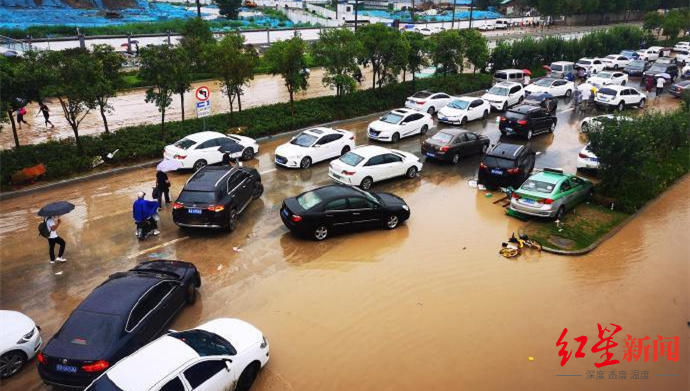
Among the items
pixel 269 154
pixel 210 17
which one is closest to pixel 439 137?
pixel 269 154

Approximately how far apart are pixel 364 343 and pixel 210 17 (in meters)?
74.3

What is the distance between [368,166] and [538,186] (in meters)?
5.50

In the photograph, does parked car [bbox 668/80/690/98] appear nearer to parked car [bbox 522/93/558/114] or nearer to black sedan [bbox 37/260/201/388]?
parked car [bbox 522/93/558/114]

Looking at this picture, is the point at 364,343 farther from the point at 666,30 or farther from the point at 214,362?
the point at 666,30

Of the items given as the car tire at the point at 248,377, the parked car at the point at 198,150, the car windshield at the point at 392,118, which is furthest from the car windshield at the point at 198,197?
the car windshield at the point at 392,118

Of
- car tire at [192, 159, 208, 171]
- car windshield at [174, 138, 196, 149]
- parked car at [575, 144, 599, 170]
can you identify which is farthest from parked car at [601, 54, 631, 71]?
car windshield at [174, 138, 196, 149]

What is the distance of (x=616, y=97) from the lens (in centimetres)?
3091

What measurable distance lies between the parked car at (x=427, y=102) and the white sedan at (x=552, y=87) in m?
7.42

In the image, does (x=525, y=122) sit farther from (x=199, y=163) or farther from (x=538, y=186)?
(x=199, y=163)

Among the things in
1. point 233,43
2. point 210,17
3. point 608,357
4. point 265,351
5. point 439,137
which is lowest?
point 608,357

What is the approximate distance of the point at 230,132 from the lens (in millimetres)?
23031

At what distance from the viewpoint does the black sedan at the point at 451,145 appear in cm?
2027

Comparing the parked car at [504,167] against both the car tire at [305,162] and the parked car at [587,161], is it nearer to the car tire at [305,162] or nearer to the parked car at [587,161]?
the parked car at [587,161]

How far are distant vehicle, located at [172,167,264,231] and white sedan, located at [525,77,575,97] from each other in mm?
24765
